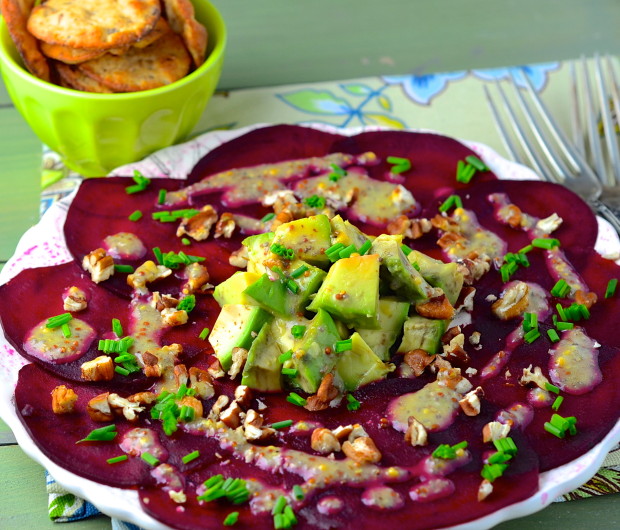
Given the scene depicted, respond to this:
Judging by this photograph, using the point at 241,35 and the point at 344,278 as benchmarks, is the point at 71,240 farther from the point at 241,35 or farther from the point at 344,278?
the point at 241,35

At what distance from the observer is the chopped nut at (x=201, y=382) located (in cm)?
258

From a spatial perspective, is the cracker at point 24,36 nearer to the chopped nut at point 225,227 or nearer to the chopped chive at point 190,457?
the chopped nut at point 225,227

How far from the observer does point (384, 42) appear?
467 centimetres

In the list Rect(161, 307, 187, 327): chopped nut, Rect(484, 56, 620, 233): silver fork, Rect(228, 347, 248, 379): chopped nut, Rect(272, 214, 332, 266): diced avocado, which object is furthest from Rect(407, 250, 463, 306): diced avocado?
Rect(484, 56, 620, 233): silver fork

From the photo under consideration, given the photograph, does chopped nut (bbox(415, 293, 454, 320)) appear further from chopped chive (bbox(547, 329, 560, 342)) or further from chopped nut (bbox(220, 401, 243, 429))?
chopped nut (bbox(220, 401, 243, 429))

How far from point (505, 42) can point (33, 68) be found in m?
2.53

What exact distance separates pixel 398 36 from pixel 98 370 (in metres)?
2.83

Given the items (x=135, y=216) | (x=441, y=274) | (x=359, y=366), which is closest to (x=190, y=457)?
(x=359, y=366)

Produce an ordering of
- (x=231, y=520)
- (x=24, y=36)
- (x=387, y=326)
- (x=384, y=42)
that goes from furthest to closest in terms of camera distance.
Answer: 1. (x=384, y=42)
2. (x=24, y=36)
3. (x=387, y=326)
4. (x=231, y=520)

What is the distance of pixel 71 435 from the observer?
2.44 m

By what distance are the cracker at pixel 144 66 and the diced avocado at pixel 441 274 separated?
1245 mm

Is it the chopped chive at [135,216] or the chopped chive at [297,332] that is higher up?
the chopped chive at [297,332]

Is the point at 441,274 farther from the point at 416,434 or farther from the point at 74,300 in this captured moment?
the point at 74,300

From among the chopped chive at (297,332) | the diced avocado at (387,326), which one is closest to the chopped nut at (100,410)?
the chopped chive at (297,332)
